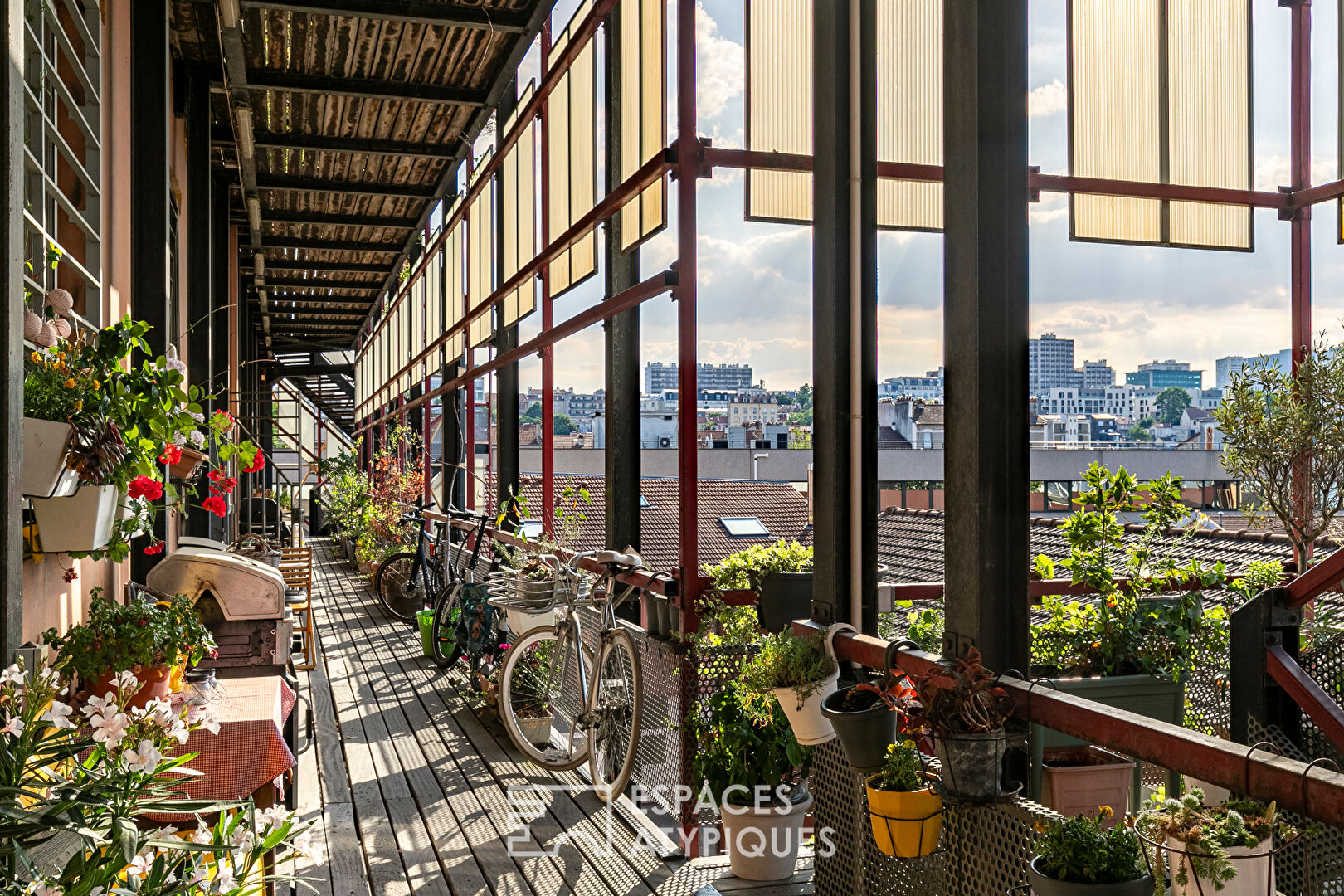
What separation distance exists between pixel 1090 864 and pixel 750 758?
1.82 metres

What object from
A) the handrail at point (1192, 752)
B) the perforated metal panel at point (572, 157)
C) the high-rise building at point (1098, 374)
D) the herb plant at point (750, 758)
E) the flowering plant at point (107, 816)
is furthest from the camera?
the perforated metal panel at point (572, 157)

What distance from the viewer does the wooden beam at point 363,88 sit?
673 cm

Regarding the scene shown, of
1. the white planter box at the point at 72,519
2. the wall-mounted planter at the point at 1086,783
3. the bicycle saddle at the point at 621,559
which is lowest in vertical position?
the wall-mounted planter at the point at 1086,783

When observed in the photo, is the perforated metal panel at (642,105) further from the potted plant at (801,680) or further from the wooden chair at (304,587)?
the wooden chair at (304,587)

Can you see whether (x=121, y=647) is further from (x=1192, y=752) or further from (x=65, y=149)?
(x=1192, y=752)

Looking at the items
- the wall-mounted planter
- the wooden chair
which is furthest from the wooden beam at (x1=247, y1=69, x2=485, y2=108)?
the wall-mounted planter

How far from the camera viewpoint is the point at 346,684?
21.7 ft

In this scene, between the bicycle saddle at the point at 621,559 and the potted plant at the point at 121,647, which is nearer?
the potted plant at the point at 121,647

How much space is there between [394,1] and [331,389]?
28.4 m

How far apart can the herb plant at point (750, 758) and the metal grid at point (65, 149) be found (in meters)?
2.29

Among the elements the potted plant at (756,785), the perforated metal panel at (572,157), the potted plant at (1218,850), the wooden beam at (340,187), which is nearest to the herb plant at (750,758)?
the potted plant at (756,785)

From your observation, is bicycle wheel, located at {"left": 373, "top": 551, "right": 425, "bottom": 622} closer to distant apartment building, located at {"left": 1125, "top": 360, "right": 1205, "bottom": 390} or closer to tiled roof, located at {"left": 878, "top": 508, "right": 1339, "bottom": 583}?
tiled roof, located at {"left": 878, "top": 508, "right": 1339, "bottom": 583}

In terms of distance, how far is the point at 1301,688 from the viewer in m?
2.88

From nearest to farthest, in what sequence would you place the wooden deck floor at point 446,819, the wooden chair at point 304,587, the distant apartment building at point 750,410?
the wooden deck floor at point 446,819
the wooden chair at point 304,587
the distant apartment building at point 750,410
